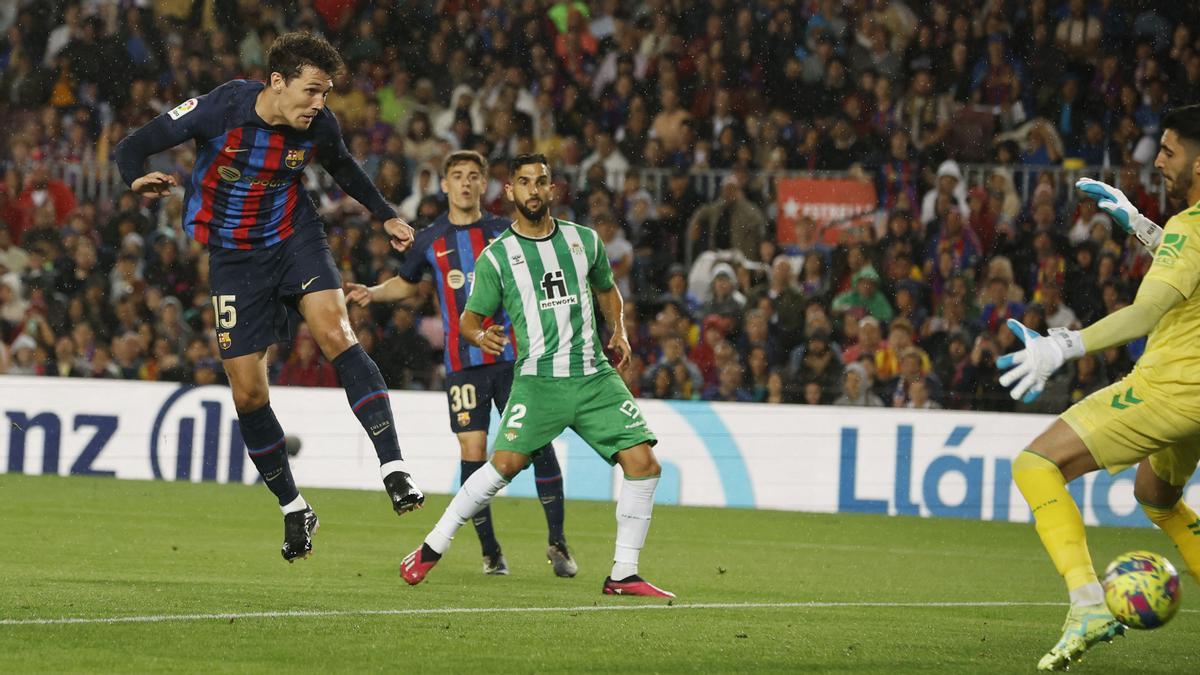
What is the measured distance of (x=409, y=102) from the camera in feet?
64.0

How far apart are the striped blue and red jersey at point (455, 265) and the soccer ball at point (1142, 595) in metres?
4.44

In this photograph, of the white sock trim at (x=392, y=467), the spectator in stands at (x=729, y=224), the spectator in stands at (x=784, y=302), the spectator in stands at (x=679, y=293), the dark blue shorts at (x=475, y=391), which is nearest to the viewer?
the white sock trim at (x=392, y=467)

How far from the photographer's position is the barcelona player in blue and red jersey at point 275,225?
7.65 metres

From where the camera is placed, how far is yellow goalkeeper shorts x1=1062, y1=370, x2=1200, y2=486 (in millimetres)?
6031

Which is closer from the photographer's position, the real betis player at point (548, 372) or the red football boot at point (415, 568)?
the real betis player at point (548, 372)

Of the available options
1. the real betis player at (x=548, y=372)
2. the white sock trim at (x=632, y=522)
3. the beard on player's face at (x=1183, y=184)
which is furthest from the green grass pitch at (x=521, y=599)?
the beard on player's face at (x=1183, y=184)

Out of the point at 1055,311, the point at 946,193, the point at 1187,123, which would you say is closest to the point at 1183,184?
the point at 1187,123

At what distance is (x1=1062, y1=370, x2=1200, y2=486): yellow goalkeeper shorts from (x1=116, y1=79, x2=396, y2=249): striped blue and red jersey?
11.7ft

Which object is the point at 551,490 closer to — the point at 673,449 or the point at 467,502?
the point at 467,502

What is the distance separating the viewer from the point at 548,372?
8.19 m

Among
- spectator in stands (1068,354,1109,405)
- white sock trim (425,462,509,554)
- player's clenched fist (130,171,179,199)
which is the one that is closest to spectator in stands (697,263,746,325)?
spectator in stands (1068,354,1109,405)

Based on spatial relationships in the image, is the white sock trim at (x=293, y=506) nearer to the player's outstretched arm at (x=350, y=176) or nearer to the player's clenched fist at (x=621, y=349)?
the player's outstretched arm at (x=350, y=176)

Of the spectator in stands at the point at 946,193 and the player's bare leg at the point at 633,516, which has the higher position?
the spectator in stands at the point at 946,193

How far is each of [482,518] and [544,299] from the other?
1.55 meters
